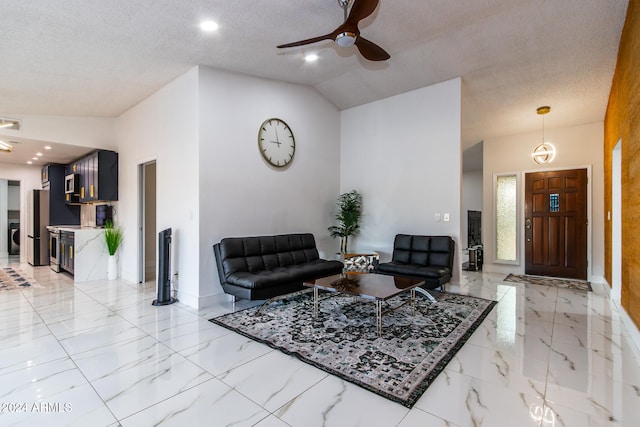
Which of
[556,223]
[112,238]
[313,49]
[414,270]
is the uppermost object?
[313,49]

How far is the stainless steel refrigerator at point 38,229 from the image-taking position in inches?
283

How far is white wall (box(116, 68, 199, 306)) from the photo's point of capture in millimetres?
4066

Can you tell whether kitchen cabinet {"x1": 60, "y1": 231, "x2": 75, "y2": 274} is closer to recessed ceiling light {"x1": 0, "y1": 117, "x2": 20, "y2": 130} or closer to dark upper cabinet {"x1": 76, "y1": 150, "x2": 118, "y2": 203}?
dark upper cabinet {"x1": 76, "y1": 150, "x2": 118, "y2": 203}

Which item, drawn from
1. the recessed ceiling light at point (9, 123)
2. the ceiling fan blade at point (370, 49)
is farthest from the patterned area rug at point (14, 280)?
the ceiling fan blade at point (370, 49)

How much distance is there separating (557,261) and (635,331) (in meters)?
3.51

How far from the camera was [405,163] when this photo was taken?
17.6 ft

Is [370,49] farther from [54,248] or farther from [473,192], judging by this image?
[473,192]

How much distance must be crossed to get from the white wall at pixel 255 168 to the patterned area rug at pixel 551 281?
352 centimetres

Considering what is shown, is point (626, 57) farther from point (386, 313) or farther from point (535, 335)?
point (386, 313)

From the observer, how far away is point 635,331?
2918 mm

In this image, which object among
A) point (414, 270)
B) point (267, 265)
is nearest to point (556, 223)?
point (414, 270)

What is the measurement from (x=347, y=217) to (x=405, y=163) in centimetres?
137

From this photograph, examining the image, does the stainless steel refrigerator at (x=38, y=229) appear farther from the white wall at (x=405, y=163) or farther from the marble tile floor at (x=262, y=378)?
the white wall at (x=405, y=163)

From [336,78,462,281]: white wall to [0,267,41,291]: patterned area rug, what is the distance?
5.65m
